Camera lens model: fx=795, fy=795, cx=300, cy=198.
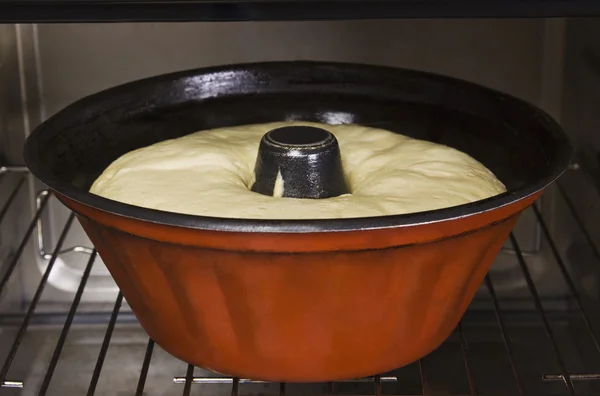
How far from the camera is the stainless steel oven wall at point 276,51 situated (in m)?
1.25

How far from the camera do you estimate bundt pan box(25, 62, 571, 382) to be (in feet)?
2.42

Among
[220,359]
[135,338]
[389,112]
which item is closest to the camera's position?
[220,359]

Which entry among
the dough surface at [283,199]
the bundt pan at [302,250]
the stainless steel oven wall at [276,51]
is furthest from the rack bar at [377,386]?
the stainless steel oven wall at [276,51]

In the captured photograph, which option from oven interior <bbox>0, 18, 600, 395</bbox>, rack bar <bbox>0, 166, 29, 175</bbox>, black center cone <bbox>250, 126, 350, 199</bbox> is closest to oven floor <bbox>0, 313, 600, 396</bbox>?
oven interior <bbox>0, 18, 600, 395</bbox>

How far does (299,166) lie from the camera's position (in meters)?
0.93

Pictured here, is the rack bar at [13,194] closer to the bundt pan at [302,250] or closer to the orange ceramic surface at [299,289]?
the bundt pan at [302,250]

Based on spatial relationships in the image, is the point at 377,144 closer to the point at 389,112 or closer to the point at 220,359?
the point at 389,112

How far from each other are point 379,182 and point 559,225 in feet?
1.62

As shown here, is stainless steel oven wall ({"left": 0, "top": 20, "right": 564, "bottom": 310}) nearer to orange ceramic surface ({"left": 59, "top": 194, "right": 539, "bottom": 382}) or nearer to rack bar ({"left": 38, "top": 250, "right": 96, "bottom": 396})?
rack bar ({"left": 38, "top": 250, "right": 96, "bottom": 396})

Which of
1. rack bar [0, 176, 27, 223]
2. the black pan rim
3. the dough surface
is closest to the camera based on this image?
the black pan rim

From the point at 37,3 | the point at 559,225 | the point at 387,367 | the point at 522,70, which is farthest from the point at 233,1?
the point at 559,225

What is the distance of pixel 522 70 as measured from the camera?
126cm

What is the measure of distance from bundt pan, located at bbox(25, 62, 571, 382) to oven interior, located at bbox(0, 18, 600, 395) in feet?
0.45

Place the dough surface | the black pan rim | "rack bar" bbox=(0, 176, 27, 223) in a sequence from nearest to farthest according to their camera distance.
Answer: the black pan rim, the dough surface, "rack bar" bbox=(0, 176, 27, 223)
